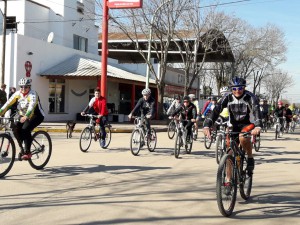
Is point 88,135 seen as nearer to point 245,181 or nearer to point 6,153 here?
point 6,153

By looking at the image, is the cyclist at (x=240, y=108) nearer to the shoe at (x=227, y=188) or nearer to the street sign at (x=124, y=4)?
the shoe at (x=227, y=188)

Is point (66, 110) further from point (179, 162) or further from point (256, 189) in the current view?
point (256, 189)

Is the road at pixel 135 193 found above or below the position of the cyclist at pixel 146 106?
below

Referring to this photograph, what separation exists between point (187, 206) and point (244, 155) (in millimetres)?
1230

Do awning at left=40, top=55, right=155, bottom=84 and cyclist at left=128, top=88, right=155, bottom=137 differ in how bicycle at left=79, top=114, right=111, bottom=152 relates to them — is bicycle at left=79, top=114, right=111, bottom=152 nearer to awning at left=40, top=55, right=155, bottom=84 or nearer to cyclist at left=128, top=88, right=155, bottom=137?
cyclist at left=128, top=88, right=155, bottom=137

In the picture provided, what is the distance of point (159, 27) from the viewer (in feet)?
93.8

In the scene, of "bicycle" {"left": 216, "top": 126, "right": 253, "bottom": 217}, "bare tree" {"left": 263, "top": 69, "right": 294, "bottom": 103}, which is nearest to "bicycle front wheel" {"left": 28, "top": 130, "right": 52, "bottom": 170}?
"bicycle" {"left": 216, "top": 126, "right": 253, "bottom": 217}

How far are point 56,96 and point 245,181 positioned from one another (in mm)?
21430

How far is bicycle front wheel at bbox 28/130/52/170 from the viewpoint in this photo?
324 inches

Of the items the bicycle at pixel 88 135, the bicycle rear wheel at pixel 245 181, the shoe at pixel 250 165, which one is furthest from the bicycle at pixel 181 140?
the shoe at pixel 250 165

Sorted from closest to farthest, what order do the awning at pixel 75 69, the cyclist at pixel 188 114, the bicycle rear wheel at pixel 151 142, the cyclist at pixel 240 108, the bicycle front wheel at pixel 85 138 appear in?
the cyclist at pixel 240 108 < the bicycle front wheel at pixel 85 138 < the cyclist at pixel 188 114 < the bicycle rear wheel at pixel 151 142 < the awning at pixel 75 69

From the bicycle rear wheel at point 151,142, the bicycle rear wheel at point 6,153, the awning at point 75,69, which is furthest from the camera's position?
the awning at point 75,69

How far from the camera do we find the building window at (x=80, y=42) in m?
34.2

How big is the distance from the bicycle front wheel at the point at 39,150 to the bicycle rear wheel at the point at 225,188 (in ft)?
14.0
